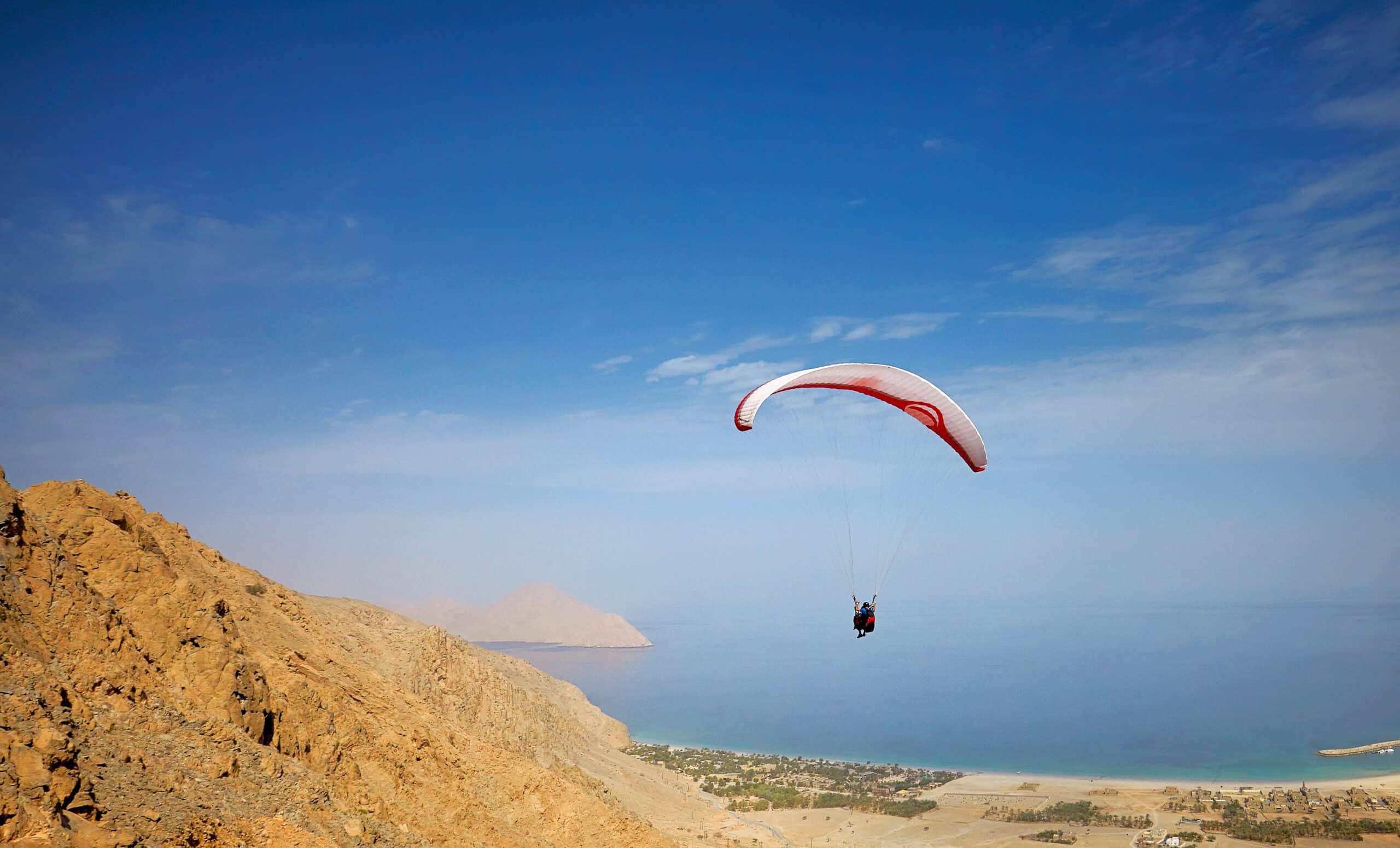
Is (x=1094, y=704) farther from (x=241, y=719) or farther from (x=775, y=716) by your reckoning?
(x=241, y=719)

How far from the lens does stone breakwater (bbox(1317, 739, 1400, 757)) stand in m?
74.1

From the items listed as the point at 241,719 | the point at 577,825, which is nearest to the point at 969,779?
the point at 577,825

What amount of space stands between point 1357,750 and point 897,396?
84756 mm

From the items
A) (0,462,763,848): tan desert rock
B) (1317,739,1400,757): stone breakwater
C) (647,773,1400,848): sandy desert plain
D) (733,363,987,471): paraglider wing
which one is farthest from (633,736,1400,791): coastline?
(0,462,763,848): tan desert rock

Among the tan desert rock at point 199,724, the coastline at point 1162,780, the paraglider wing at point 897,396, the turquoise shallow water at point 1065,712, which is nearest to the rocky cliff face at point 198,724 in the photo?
the tan desert rock at point 199,724

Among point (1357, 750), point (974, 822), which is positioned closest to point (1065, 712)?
point (1357, 750)

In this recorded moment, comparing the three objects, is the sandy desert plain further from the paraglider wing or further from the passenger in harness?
the paraglider wing

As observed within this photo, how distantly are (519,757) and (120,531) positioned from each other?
11909 mm

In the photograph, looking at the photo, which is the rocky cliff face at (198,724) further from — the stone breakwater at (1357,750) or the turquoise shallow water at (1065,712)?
the stone breakwater at (1357,750)

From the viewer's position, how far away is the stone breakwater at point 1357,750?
74.1m

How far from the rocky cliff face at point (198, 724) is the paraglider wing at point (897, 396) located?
1127 centimetres

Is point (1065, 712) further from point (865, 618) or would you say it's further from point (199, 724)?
point (199, 724)

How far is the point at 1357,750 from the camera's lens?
246 ft

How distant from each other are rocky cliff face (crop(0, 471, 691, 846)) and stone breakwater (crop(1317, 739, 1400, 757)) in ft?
270
